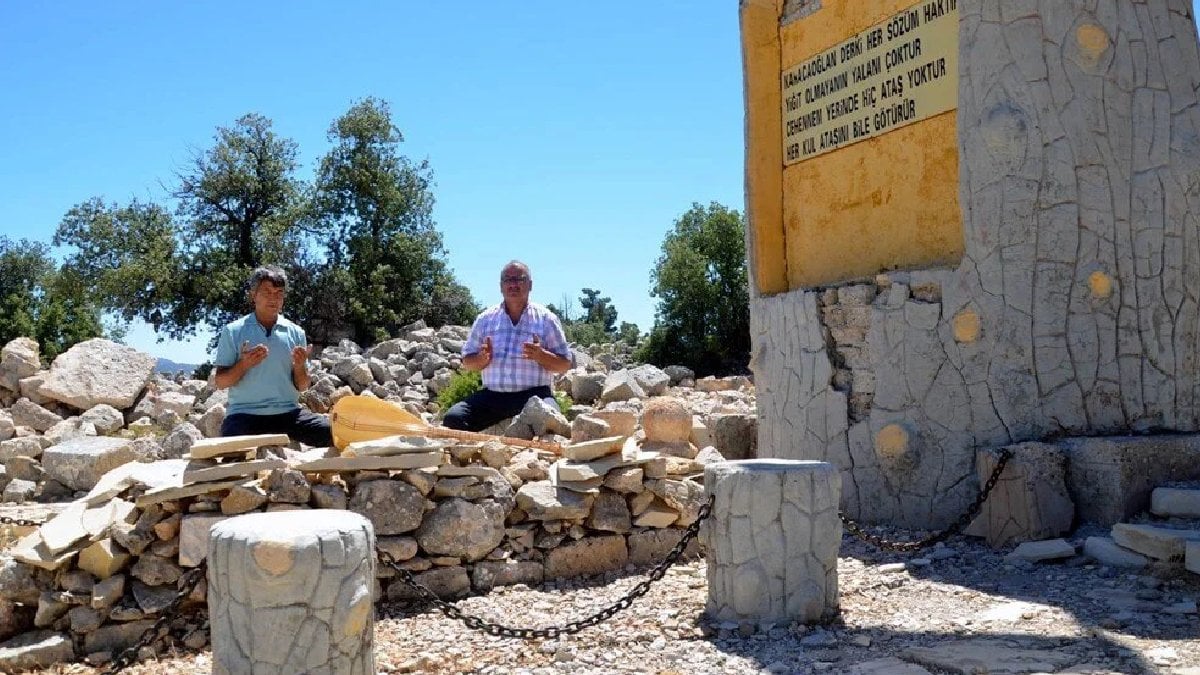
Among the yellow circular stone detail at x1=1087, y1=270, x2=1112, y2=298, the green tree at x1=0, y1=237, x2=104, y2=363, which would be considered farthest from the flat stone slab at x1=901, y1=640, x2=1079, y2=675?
the green tree at x1=0, y1=237, x2=104, y2=363

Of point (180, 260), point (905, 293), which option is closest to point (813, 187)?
point (905, 293)

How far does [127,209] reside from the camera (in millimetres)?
23234

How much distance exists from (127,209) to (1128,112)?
889 inches

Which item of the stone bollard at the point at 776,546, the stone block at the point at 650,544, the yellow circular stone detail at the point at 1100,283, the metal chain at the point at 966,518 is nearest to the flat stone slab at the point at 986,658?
the stone bollard at the point at 776,546

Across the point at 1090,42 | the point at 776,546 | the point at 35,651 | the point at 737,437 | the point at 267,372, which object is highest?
the point at 1090,42

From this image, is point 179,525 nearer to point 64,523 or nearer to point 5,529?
point 64,523

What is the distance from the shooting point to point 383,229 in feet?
73.5

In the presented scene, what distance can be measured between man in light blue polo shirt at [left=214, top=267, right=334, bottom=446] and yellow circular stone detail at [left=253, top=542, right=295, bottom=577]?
288 centimetres

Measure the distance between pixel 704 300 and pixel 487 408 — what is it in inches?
495

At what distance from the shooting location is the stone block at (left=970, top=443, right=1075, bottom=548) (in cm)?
535

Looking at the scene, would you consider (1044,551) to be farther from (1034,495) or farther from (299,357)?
(299,357)

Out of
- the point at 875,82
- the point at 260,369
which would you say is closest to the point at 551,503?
the point at 260,369

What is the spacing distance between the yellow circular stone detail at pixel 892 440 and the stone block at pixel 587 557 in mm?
1875

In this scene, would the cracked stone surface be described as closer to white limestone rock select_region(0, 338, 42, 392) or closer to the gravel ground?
the gravel ground
